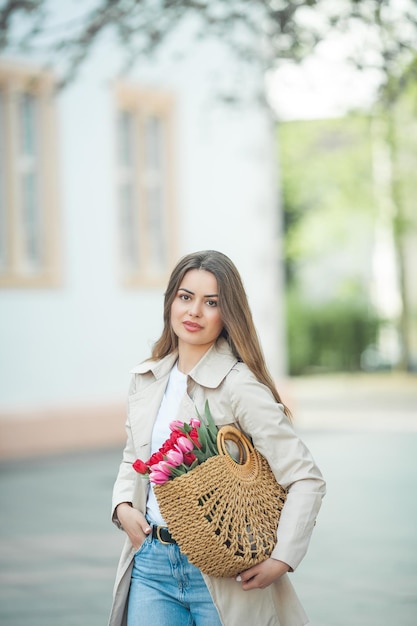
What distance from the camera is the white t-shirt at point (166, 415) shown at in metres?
3.49

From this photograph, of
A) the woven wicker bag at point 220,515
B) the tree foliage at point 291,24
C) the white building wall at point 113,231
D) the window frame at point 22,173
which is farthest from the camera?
the white building wall at point 113,231

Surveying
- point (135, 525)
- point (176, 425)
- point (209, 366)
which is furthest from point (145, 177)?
point (176, 425)

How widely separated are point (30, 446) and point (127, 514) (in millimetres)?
11648

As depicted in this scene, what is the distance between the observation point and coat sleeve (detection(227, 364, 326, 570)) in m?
3.24

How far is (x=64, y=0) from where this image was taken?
15703 mm

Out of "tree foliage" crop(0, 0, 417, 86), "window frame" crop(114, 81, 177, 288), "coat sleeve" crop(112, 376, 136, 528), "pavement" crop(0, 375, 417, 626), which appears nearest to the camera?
"coat sleeve" crop(112, 376, 136, 528)

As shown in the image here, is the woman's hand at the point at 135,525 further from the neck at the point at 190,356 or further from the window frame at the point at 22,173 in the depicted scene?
the window frame at the point at 22,173

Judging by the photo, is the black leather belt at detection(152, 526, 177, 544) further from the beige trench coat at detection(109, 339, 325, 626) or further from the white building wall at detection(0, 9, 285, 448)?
the white building wall at detection(0, 9, 285, 448)

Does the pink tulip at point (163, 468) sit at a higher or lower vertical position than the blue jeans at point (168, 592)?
higher

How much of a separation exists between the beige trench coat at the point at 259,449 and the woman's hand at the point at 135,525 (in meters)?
0.04

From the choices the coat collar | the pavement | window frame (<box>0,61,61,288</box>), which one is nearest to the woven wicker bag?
the coat collar

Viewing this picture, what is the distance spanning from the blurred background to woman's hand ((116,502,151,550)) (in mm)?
3101

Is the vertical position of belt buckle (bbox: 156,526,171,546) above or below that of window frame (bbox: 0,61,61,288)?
below

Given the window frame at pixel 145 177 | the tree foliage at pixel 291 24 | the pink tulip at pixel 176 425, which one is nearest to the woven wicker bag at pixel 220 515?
the pink tulip at pixel 176 425
